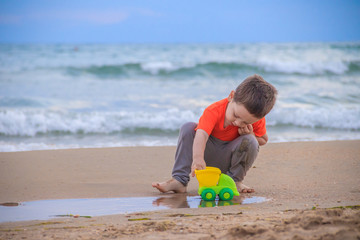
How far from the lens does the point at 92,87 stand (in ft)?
38.2

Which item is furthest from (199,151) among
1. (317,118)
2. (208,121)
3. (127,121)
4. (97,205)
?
(317,118)

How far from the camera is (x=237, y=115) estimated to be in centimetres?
288

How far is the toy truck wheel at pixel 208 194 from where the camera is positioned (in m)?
2.96

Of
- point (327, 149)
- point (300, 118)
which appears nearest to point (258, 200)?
point (327, 149)

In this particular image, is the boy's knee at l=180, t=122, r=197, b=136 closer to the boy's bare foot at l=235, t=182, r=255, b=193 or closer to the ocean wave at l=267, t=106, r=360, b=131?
the boy's bare foot at l=235, t=182, r=255, b=193

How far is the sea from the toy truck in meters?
2.79

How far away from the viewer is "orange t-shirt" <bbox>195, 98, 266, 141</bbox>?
2.96 m

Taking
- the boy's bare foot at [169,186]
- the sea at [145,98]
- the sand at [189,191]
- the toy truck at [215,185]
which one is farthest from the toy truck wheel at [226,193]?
the sea at [145,98]

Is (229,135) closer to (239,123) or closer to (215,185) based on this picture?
(239,123)

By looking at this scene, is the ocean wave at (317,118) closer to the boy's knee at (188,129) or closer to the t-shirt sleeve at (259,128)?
the t-shirt sleeve at (259,128)

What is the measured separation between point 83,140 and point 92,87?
5.82 m

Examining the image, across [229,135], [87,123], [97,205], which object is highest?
[87,123]

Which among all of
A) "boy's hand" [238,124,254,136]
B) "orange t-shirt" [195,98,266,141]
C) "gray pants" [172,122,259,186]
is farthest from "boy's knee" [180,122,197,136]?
"boy's hand" [238,124,254,136]

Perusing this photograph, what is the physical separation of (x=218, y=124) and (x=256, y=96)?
44 centimetres
